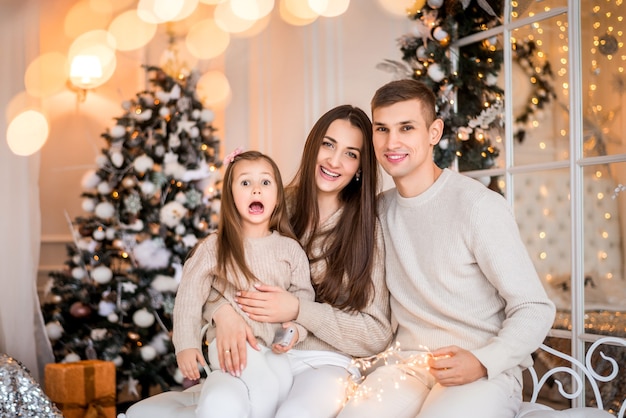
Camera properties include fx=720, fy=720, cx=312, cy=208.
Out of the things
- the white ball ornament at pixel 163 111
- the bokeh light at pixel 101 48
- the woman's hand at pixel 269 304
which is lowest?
the woman's hand at pixel 269 304

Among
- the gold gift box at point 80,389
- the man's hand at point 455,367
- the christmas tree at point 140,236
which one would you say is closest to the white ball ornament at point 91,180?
the christmas tree at point 140,236

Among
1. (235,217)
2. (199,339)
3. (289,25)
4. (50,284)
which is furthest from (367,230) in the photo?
(289,25)

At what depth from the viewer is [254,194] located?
2432 millimetres

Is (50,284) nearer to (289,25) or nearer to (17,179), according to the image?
(17,179)

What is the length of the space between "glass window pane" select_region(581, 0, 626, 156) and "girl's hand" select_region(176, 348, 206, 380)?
2.35 m

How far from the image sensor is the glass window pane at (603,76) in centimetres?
354

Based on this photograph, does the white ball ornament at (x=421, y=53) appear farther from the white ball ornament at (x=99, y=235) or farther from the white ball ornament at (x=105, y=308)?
the white ball ornament at (x=105, y=308)

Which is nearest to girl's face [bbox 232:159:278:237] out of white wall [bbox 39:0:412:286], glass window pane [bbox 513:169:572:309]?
glass window pane [bbox 513:169:572:309]

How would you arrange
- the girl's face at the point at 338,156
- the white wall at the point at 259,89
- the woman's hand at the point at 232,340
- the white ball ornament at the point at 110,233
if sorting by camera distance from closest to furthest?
the woman's hand at the point at 232,340
the girl's face at the point at 338,156
the white ball ornament at the point at 110,233
the white wall at the point at 259,89

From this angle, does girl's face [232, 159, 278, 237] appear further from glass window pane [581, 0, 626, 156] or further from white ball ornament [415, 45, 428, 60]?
white ball ornament [415, 45, 428, 60]

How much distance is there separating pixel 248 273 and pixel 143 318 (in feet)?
7.48

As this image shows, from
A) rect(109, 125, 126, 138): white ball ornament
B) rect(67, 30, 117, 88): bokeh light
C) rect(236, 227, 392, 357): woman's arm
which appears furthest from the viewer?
rect(67, 30, 117, 88): bokeh light

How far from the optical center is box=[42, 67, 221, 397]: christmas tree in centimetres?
446

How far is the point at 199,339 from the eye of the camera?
235 cm
